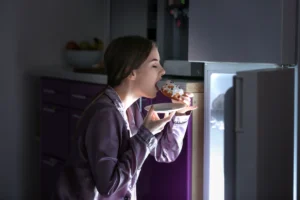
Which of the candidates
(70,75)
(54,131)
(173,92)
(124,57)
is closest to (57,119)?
(54,131)

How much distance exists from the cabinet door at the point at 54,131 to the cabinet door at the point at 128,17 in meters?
0.70

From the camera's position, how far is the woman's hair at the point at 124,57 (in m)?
1.65

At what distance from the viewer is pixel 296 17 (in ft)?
6.07

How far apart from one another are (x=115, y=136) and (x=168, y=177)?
89 cm

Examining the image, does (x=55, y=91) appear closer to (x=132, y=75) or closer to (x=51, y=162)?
(x=51, y=162)

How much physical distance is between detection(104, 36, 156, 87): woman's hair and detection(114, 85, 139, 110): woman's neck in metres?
0.02

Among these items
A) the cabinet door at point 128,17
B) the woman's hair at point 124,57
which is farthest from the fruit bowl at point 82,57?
the woman's hair at point 124,57

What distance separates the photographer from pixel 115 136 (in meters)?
1.55

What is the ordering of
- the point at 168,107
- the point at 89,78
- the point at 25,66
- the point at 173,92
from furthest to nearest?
the point at 25,66 < the point at 89,78 < the point at 173,92 < the point at 168,107

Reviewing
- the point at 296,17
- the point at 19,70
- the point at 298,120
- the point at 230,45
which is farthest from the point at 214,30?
the point at 19,70

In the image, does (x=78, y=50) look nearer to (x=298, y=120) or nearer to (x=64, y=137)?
(x=64, y=137)

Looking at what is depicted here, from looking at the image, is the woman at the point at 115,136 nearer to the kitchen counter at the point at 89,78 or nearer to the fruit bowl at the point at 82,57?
the kitchen counter at the point at 89,78

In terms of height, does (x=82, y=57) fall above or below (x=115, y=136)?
above

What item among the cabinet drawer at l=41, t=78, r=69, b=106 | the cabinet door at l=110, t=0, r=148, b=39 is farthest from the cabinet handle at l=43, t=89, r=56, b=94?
the cabinet door at l=110, t=0, r=148, b=39
